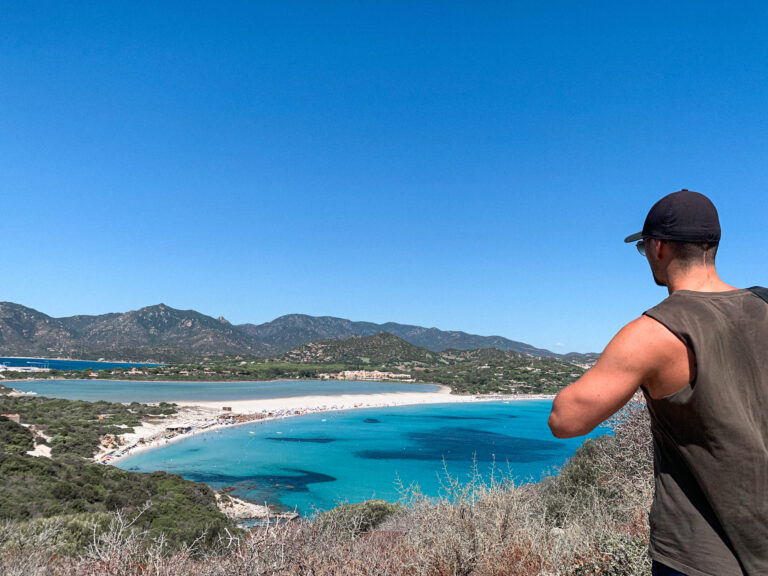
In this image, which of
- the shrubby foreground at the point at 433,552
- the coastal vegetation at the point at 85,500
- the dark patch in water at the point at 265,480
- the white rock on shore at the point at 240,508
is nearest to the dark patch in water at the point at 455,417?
the dark patch in water at the point at 265,480

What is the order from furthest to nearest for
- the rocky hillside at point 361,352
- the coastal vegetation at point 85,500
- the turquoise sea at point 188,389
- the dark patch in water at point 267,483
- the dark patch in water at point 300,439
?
1. the rocky hillside at point 361,352
2. the turquoise sea at point 188,389
3. the dark patch in water at point 300,439
4. the dark patch in water at point 267,483
5. the coastal vegetation at point 85,500

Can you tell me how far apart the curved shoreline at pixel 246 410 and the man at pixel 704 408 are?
34.7 meters

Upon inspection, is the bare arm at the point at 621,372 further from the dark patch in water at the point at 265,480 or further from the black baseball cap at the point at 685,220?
the dark patch in water at the point at 265,480

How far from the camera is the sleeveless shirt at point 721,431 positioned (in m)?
1.07

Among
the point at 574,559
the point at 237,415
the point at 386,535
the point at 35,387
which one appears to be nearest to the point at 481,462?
the point at 237,415

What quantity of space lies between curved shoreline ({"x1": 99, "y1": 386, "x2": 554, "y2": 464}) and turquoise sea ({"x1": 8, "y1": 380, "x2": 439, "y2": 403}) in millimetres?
6094

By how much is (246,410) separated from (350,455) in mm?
25229

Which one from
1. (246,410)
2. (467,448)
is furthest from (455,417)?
(246,410)

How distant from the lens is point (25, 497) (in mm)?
13836

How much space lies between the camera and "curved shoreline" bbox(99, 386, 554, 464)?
120ft

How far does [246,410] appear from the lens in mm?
59469

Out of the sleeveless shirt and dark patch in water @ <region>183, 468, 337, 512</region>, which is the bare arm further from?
dark patch in water @ <region>183, 468, 337, 512</region>

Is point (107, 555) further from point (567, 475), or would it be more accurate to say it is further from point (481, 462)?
point (481, 462)

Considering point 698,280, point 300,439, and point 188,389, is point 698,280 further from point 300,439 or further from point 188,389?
point 188,389
